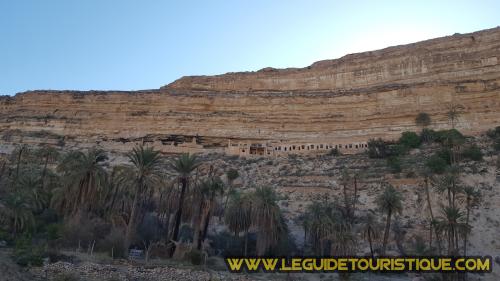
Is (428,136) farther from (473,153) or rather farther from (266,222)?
(266,222)

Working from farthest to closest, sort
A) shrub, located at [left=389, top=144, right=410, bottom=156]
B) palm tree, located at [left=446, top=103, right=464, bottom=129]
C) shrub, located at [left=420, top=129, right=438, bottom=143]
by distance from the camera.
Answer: palm tree, located at [left=446, top=103, right=464, bottom=129] < shrub, located at [left=420, top=129, right=438, bottom=143] < shrub, located at [left=389, top=144, right=410, bottom=156]

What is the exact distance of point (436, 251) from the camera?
34.5 metres

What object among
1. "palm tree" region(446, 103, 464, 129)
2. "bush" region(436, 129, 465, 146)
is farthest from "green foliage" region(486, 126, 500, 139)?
"palm tree" region(446, 103, 464, 129)

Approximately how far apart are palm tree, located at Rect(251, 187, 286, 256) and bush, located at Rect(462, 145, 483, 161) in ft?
75.8

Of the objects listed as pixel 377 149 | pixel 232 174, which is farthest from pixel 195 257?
pixel 377 149

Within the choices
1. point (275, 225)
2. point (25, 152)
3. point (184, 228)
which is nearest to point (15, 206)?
point (184, 228)

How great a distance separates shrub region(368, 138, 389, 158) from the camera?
171 feet

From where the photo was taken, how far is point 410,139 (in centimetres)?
5478

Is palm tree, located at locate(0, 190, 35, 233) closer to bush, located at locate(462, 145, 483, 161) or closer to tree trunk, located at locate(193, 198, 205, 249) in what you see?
tree trunk, located at locate(193, 198, 205, 249)

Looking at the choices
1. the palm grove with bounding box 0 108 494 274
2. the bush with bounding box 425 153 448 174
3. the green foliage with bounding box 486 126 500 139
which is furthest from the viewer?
the green foliage with bounding box 486 126 500 139

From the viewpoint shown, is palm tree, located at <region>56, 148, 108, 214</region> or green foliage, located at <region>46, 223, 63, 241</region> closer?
green foliage, located at <region>46, 223, 63, 241</region>

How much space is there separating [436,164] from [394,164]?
3716 mm

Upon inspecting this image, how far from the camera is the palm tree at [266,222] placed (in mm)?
31062

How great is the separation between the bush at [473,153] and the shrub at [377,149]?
755 cm
